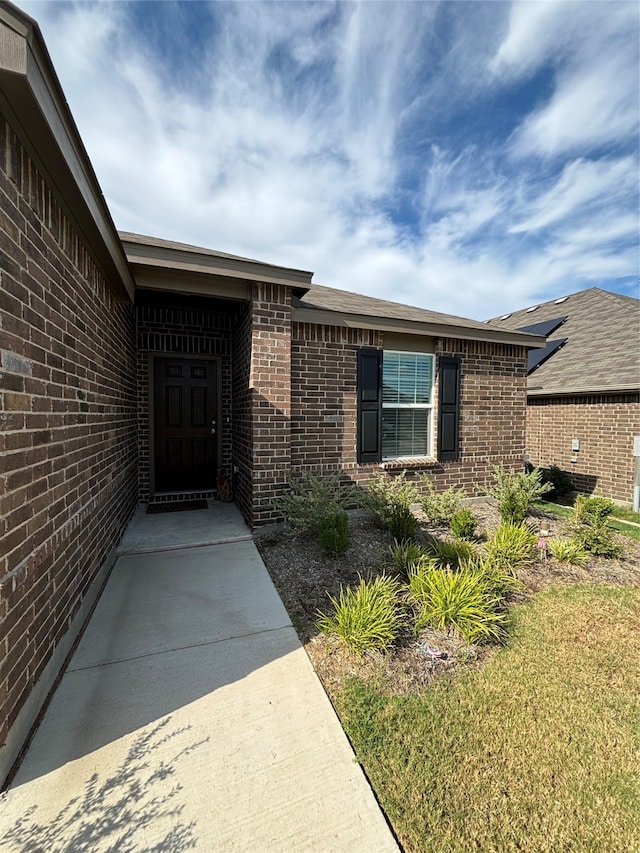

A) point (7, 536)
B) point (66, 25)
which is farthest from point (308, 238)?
point (7, 536)

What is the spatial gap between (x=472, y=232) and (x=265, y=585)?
1060 cm

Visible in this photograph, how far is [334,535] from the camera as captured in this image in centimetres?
371

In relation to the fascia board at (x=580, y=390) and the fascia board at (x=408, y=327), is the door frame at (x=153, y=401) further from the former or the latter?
the fascia board at (x=580, y=390)

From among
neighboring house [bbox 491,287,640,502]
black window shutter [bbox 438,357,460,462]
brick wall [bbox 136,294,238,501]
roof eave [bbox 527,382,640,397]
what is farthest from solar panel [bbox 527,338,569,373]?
brick wall [bbox 136,294,238,501]

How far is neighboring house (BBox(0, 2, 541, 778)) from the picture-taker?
66.7 inches

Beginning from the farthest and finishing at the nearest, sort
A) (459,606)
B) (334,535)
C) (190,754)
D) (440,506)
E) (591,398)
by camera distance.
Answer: (591,398) → (440,506) → (334,535) → (459,606) → (190,754)

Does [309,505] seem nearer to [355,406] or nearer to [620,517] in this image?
[355,406]

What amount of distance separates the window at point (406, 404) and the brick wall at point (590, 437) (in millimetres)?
4341

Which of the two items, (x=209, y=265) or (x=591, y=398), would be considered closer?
(x=209, y=265)

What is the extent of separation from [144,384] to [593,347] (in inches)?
400

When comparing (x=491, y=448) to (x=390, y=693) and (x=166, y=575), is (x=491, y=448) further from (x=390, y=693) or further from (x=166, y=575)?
(x=166, y=575)

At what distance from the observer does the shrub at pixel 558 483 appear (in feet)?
24.7

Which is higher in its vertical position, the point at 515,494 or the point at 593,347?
the point at 593,347

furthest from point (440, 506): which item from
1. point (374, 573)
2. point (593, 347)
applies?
point (593, 347)
